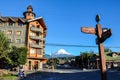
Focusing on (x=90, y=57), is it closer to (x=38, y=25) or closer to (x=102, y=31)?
(x=38, y=25)

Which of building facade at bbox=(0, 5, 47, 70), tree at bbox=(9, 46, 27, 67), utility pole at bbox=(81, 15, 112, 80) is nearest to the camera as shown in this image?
utility pole at bbox=(81, 15, 112, 80)

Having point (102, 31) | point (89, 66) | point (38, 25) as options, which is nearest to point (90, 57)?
point (89, 66)

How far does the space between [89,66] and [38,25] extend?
30994 mm

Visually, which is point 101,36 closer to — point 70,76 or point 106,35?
point 106,35

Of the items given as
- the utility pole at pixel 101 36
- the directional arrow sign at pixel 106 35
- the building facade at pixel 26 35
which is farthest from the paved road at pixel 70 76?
the directional arrow sign at pixel 106 35

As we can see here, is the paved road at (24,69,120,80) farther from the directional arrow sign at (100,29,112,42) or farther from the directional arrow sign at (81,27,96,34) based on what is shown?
the directional arrow sign at (100,29,112,42)

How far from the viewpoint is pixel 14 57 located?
172ft

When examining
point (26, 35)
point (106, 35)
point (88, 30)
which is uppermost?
point (26, 35)

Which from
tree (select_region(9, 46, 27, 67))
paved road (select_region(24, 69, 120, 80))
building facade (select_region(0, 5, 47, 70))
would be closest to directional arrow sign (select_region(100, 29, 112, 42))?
paved road (select_region(24, 69, 120, 80))

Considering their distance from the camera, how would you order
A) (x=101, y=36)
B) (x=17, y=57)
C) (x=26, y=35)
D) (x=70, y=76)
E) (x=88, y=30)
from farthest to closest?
(x=26, y=35) < (x=17, y=57) < (x=70, y=76) < (x=88, y=30) < (x=101, y=36)

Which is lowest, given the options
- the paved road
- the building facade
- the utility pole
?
the paved road

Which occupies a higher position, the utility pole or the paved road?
the utility pole

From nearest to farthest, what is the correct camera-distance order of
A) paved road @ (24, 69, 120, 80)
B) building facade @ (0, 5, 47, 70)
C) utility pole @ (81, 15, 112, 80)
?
utility pole @ (81, 15, 112, 80) < paved road @ (24, 69, 120, 80) < building facade @ (0, 5, 47, 70)

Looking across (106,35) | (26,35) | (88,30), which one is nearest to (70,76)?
(26,35)
